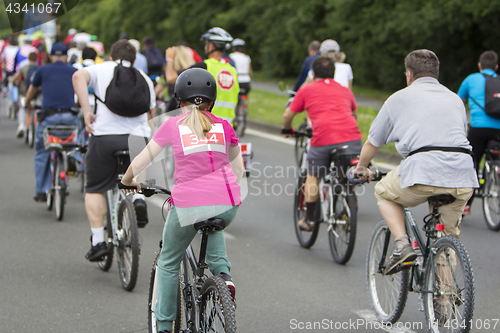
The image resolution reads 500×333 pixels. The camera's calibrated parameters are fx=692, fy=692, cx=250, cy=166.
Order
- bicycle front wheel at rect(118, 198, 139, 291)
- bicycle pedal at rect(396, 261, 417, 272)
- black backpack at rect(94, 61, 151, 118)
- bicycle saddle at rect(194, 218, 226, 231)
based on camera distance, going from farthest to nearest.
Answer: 1. black backpack at rect(94, 61, 151, 118)
2. bicycle front wheel at rect(118, 198, 139, 291)
3. bicycle pedal at rect(396, 261, 417, 272)
4. bicycle saddle at rect(194, 218, 226, 231)

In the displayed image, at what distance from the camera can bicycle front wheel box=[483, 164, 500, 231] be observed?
Result: 7844 millimetres

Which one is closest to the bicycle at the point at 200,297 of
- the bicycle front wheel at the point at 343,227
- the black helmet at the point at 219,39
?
the bicycle front wheel at the point at 343,227

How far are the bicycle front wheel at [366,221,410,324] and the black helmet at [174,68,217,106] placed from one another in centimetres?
193

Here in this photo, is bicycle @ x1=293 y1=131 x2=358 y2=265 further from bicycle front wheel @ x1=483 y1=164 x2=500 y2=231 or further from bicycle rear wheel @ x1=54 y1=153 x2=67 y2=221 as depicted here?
bicycle rear wheel @ x1=54 y1=153 x2=67 y2=221

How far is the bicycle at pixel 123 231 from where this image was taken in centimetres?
555

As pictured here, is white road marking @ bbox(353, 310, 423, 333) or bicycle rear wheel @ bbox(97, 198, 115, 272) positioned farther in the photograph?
bicycle rear wheel @ bbox(97, 198, 115, 272)

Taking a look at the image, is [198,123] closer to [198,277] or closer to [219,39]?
[198,277]

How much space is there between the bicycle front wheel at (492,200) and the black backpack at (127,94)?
4.21m

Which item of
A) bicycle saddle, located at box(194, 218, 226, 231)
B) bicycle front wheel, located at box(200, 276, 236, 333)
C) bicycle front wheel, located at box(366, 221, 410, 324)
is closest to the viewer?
bicycle front wheel, located at box(200, 276, 236, 333)

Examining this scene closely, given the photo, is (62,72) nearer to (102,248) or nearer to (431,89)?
(102,248)

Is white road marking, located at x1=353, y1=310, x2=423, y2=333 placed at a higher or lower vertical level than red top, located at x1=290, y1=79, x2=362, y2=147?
lower

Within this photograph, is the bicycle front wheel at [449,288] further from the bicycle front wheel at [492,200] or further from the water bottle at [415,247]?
the bicycle front wheel at [492,200]

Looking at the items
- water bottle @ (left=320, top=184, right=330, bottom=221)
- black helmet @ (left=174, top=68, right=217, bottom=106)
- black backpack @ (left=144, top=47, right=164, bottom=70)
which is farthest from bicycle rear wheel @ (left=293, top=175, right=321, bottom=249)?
black backpack @ (left=144, top=47, right=164, bottom=70)

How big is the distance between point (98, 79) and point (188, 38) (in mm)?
32260
